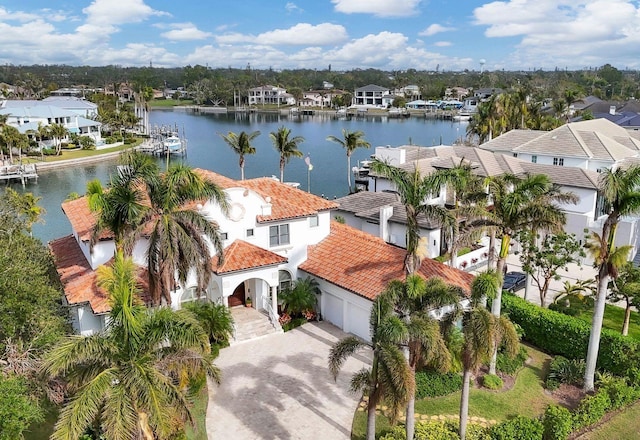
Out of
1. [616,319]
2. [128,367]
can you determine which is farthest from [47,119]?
[128,367]

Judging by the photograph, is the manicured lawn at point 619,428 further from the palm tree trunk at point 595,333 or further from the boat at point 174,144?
the boat at point 174,144

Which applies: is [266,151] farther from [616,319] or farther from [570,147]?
[616,319]

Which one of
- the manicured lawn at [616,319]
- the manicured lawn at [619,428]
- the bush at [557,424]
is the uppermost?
the bush at [557,424]

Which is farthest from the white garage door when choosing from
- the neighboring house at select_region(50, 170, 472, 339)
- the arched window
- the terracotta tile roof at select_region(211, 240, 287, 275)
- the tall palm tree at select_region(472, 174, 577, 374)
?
the tall palm tree at select_region(472, 174, 577, 374)

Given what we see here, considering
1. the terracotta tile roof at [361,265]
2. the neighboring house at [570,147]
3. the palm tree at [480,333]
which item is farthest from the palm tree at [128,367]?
the neighboring house at [570,147]

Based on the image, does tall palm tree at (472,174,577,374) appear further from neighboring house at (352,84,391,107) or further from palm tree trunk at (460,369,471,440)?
neighboring house at (352,84,391,107)

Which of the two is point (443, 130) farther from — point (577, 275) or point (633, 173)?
point (633, 173)
